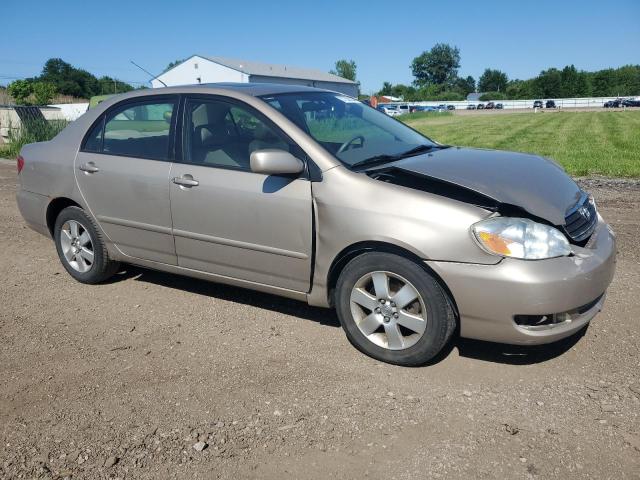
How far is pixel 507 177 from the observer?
3.78 m

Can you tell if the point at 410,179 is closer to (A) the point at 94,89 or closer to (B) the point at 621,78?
(A) the point at 94,89

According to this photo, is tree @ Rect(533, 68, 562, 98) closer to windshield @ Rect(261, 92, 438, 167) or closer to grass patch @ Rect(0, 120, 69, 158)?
grass patch @ Rect(0, 120, 69, 158)

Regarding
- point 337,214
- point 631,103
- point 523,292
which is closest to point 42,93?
point 631,103

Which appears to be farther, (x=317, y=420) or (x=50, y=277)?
(x=50, y=277)

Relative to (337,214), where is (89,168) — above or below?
above

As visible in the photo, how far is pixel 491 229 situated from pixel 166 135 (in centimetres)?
253

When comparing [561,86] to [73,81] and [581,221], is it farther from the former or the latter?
[581,221]

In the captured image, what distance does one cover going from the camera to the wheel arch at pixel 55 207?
203 inches

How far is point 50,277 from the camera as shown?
18.4ft

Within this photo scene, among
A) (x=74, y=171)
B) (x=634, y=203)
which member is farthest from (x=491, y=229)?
(x=634, y=203)

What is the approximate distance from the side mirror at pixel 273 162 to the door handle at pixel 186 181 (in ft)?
2.23

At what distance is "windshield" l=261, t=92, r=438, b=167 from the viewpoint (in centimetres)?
406

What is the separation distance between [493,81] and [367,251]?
152 meters

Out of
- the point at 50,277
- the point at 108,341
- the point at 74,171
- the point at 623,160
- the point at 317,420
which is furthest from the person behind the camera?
the point at 623,160
